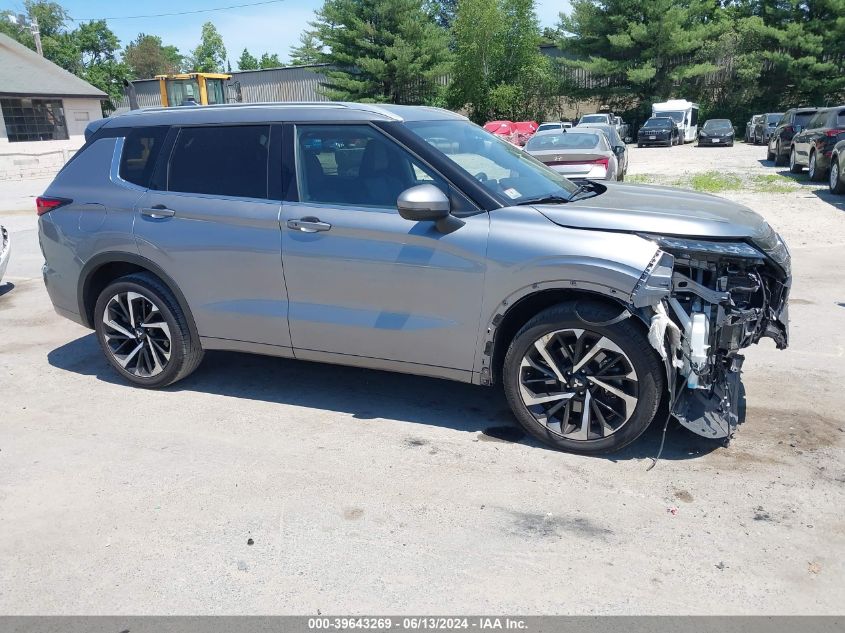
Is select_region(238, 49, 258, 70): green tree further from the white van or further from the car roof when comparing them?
the car roof

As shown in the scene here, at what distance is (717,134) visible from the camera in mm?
37188

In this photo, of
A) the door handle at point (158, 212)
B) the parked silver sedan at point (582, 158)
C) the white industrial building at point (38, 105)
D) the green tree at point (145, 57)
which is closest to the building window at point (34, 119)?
the white industrial building at point (38, 105)

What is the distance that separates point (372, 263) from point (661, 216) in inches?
65.3

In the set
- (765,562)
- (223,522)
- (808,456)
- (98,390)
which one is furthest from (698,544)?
(98,390)

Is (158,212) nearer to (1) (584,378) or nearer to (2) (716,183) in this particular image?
(1) (584,378)

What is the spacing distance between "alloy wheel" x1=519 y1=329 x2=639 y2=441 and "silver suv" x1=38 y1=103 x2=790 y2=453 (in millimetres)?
11

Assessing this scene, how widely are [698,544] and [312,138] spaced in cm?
322

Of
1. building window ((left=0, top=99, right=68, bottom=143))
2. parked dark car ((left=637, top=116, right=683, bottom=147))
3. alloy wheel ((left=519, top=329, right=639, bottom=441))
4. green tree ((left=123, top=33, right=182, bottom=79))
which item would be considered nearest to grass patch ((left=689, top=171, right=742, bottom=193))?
alloy wheel ((left=519, top=329, right=639, bottom=441))

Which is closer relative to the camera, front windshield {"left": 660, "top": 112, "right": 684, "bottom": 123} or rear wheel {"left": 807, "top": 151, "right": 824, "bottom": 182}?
rear wheel {"left": 807, "top": 151, "right": 824, "bottom": 182}

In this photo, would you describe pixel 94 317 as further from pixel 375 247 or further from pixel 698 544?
pixel 698 544

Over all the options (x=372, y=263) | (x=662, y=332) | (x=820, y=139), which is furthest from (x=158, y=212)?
(x=820, y=139)

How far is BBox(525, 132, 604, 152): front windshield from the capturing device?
560 inches

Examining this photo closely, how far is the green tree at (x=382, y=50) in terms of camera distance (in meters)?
48.2

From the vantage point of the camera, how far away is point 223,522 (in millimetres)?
3564
